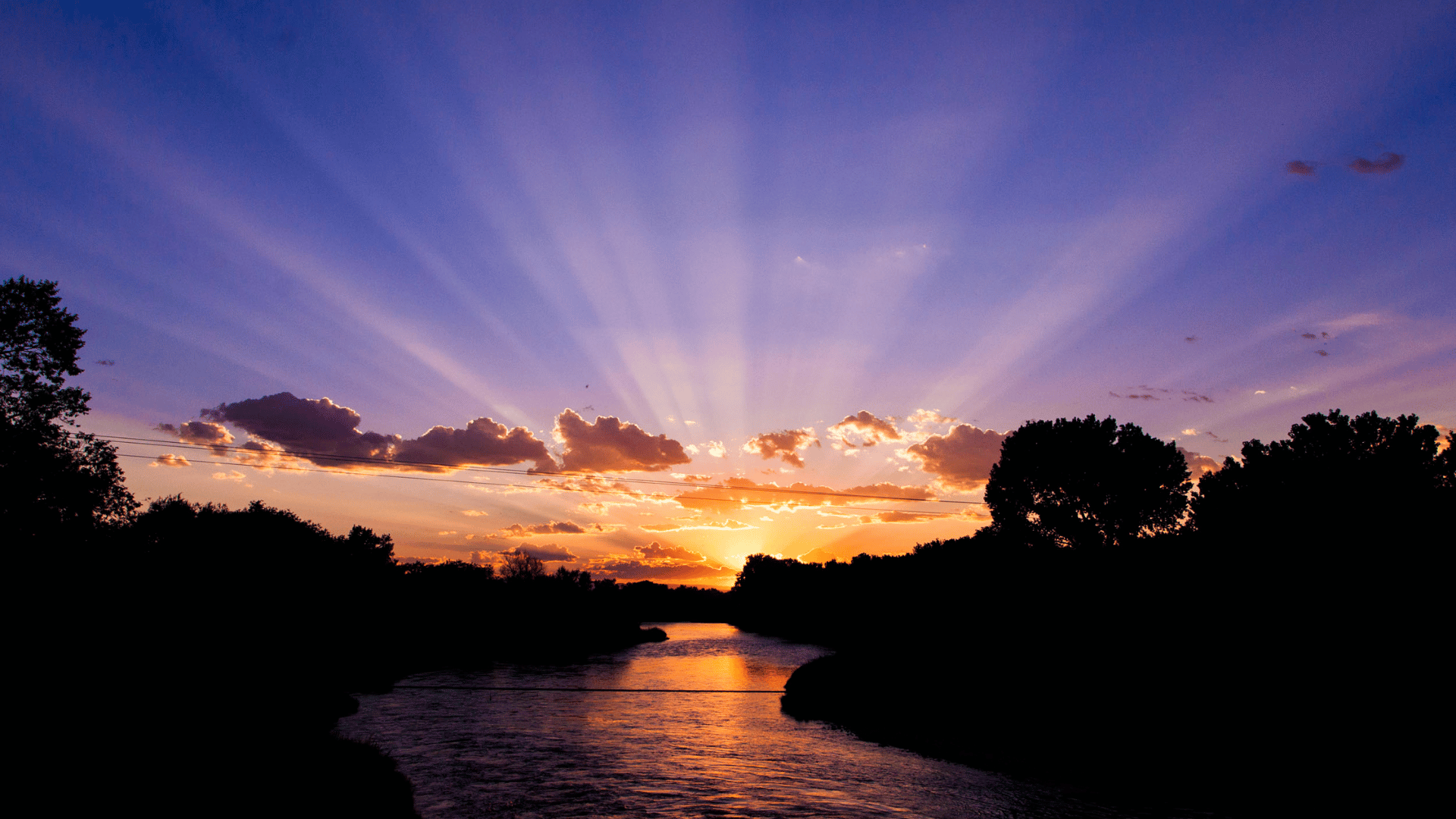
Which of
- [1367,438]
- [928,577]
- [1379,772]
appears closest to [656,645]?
[928,577]

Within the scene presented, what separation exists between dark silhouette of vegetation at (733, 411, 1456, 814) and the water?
12.6 feet

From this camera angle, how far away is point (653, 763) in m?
30.2

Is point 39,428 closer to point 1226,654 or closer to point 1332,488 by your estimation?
point 1226,654

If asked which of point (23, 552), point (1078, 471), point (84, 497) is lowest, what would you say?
point (23, 552)

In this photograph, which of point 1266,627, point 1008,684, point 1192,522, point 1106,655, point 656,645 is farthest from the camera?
point 656,645

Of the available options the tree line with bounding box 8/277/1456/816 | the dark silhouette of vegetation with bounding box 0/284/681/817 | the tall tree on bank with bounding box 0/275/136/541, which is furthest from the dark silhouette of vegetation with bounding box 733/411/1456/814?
the tall tree on bank with bounding box 0/275/136/541

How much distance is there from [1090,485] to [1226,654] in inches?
1370

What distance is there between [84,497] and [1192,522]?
78.9 metres

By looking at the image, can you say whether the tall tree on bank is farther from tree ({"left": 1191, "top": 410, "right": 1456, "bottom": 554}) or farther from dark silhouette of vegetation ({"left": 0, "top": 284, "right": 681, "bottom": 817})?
tree ({"left": 1191, "top": 410, "right": 1456, "bottom": 554})

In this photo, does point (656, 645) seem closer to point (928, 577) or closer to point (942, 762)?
point (928, 577)

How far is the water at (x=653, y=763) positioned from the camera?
23.3 metres

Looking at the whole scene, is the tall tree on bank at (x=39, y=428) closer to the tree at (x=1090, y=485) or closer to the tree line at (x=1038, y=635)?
the tree line at (x=1038, y=635)

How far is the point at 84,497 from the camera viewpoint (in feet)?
130

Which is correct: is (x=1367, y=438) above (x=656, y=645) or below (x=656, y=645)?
above
